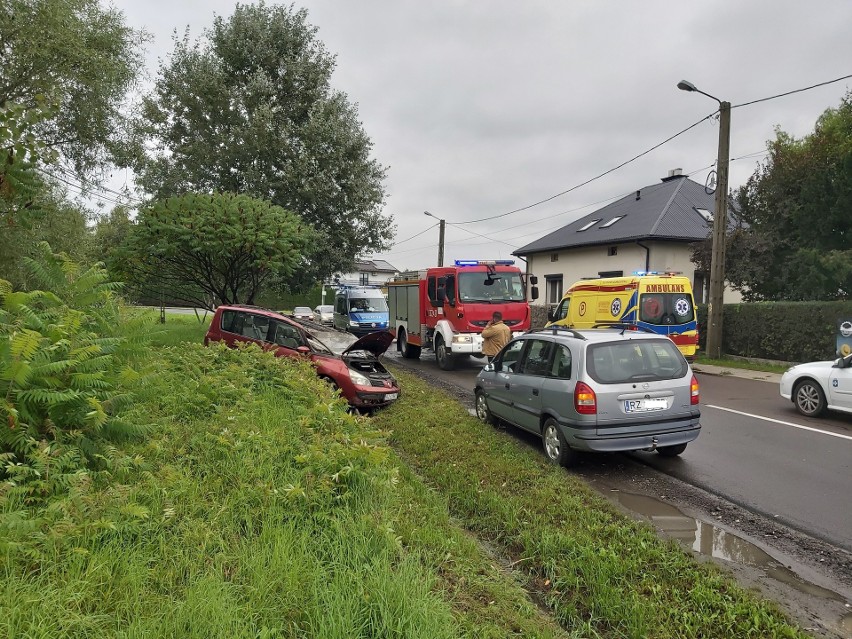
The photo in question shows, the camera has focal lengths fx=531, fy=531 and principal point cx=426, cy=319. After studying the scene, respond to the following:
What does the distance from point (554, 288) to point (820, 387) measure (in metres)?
22.8

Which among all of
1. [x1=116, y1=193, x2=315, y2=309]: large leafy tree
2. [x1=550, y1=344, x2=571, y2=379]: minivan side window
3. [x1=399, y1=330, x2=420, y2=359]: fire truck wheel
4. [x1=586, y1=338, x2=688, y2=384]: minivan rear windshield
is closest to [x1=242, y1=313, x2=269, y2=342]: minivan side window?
[x1=116, y1=193, x2=315, y2=309]: large leafy tree

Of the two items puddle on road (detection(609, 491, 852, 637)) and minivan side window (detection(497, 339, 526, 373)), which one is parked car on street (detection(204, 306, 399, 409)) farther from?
puddle on road (detection(609, 491, 852, 637))

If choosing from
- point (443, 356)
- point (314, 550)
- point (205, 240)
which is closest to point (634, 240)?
point (443, 356)

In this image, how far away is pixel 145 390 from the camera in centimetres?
498

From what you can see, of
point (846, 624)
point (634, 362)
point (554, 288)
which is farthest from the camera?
point (554, 288)

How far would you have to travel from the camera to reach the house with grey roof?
2505 centimetres

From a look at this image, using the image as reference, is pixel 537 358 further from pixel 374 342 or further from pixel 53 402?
pixel 53 402

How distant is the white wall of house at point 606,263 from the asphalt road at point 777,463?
1539 cm

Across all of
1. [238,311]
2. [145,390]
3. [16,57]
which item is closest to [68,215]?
[16,57]

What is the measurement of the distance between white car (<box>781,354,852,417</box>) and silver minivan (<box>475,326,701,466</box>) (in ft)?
12.5

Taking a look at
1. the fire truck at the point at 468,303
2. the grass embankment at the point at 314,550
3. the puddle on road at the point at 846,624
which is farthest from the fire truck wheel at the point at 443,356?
the puddle on road at the point at 846,624

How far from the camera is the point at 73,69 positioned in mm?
10133

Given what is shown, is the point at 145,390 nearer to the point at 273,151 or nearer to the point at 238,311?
the point at 238,311

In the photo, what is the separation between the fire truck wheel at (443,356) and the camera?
1436 cm
